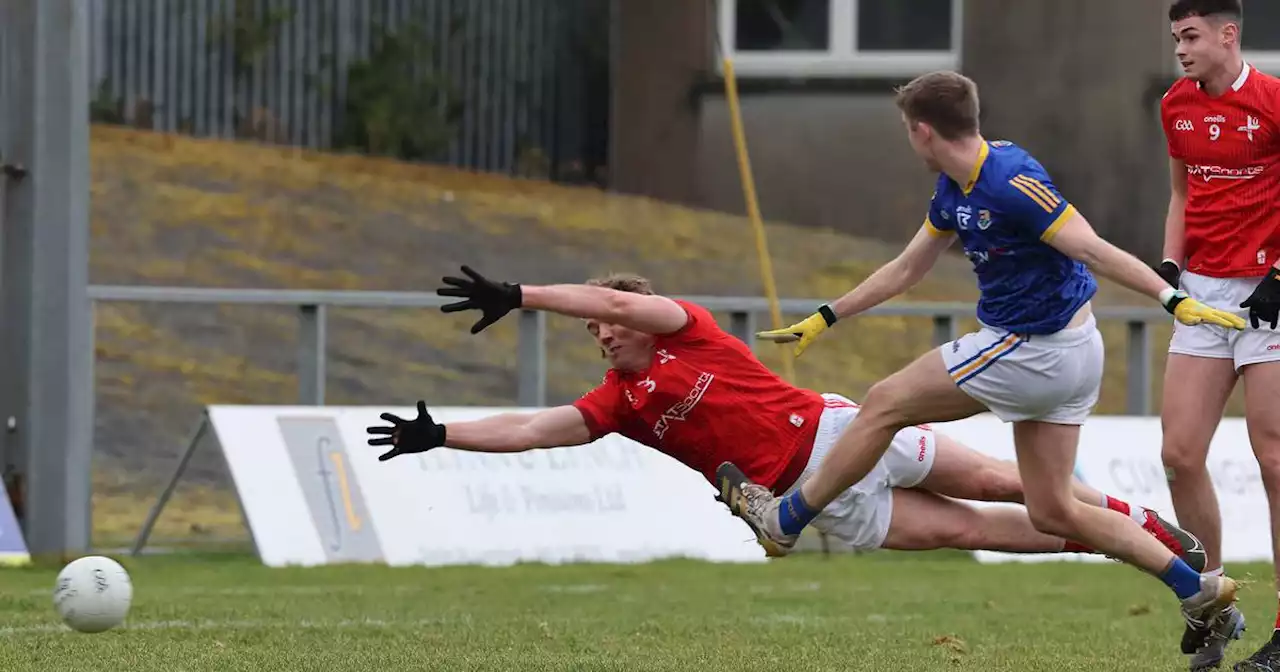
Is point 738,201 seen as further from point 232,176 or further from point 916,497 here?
point 916,497

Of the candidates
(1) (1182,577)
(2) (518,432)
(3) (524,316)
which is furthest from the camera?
(3) (524,316)

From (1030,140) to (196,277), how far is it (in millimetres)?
9463

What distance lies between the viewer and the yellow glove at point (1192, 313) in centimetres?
670

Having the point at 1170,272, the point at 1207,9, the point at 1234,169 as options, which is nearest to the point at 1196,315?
the point at 1170,272

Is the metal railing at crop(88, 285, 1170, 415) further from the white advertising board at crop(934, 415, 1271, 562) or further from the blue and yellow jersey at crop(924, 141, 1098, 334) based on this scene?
the blue and yellow jersey at crop(924, 141, 1098, 334)

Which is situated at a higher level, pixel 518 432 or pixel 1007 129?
pixel 1007 129

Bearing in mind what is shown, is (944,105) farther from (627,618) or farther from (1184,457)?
(627,618)

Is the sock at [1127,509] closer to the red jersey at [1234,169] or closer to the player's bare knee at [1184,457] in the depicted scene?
the player's bare knee at [1184,457]

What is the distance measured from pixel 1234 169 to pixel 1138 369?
22.7 feet

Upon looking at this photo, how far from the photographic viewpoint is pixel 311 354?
13.2 m

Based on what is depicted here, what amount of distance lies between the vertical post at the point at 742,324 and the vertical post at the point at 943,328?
4.34ft

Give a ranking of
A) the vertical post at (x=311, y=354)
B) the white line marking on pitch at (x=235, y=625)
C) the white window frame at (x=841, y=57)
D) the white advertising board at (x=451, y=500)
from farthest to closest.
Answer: the white window frame at (x=841, y=57), the vertical post at (x=311, y=354), the white advertising board at (x=451, y=500), the white line marking on pitch at (x=235, y=625)

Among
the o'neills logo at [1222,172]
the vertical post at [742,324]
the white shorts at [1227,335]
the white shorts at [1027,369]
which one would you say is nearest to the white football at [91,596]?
the white shorts at [1027,369]

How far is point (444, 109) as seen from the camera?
25250mm
